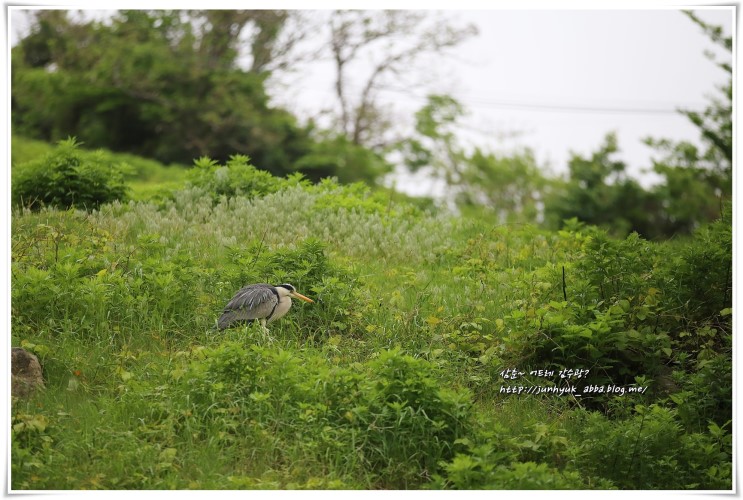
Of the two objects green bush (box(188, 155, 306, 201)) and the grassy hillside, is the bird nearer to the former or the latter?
the grassy hillside

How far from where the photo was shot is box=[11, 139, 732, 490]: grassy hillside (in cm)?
740

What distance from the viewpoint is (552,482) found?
7109 millimetres

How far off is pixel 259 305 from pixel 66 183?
5.21 m

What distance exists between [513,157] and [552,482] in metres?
29.1

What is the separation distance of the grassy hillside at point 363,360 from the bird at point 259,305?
16cm

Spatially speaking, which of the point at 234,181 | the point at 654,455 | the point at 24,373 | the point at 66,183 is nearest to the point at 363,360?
the point at 654,455

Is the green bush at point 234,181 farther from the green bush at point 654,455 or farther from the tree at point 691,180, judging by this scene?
the tree at point 691,180

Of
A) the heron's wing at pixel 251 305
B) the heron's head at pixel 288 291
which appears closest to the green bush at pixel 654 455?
the heron's head at pixel 288 291

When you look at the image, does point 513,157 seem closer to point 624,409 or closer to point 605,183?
point 605,183

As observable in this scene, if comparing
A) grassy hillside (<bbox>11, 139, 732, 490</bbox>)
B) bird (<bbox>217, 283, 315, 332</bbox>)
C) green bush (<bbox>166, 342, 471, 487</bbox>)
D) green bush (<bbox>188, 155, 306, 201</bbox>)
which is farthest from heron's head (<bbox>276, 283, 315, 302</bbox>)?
green bush (<bbox>188, 155, 306, 201</bbox>)

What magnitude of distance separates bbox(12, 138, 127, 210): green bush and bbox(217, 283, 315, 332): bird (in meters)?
4.46

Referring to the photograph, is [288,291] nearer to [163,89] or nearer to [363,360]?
[363,360]
